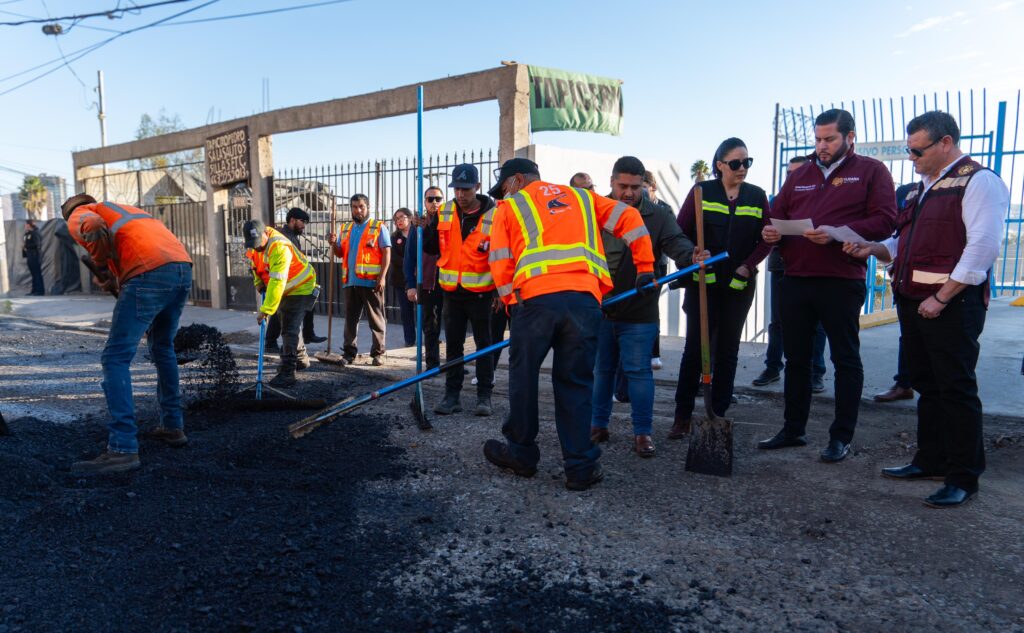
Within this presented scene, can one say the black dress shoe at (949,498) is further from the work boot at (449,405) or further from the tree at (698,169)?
the tree at (698,169)

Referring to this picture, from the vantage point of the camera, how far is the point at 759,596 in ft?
8.84

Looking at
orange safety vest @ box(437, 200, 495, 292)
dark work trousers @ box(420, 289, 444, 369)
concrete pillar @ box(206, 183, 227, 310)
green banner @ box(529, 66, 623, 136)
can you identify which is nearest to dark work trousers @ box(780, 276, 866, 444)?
orange safety vest @ box(437, 200, 495, 292)

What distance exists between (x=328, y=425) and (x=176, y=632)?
2.70 metres

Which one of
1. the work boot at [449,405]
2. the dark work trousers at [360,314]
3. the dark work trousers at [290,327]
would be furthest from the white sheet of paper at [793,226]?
the dark work trousers at [360,314]

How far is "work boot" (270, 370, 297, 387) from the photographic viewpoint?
655 centimetres

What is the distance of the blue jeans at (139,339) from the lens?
163 inches

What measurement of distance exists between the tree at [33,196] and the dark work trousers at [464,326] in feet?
108

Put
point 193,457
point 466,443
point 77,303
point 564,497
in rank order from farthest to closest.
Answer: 1. point 77,303
2. point 466,443
3. point 193,457
4. point 564,497

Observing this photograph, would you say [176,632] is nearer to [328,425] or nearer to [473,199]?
[328,425]

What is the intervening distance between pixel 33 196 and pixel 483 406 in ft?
111

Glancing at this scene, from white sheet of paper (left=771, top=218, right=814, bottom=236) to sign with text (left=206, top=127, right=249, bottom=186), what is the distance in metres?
11.4

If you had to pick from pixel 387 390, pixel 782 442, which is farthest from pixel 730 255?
pixel 387 390

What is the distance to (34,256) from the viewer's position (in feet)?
58.1

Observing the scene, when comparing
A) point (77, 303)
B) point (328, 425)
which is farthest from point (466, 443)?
point (77, 303)
